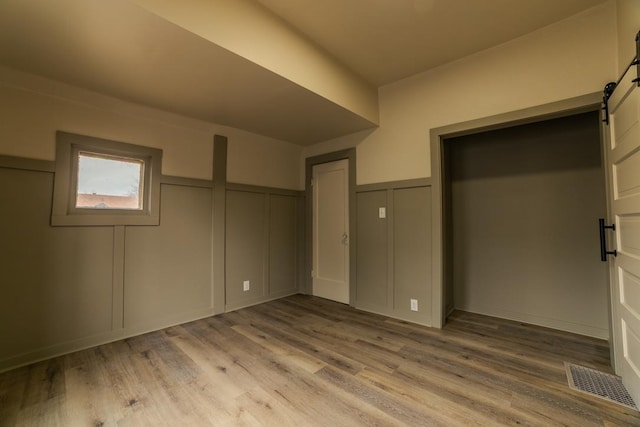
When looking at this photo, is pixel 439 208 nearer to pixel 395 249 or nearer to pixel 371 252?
pixel 395 249

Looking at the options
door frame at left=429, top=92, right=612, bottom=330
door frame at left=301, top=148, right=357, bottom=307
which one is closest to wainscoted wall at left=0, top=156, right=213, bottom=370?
door frame at left=301, top=148, right=357, bottom=307

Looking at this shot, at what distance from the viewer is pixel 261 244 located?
3.96 m

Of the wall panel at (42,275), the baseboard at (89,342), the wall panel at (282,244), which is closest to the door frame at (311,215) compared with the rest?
the wall panel at (282,244)

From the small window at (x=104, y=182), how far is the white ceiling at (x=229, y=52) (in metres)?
0.53

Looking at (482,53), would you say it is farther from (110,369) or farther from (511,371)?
(110,369)

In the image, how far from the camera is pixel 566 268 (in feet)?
9.66

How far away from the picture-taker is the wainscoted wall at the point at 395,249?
3129 mm

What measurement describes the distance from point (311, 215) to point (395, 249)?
1.55m

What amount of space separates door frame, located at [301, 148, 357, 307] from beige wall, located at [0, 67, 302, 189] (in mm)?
518

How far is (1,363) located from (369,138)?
4.11 metres

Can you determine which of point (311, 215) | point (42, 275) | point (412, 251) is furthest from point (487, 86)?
point (42, 275)

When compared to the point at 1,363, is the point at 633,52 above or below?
above

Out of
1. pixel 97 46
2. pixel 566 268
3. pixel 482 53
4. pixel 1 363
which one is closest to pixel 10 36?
pixel 97 46

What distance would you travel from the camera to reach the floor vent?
1771mm
